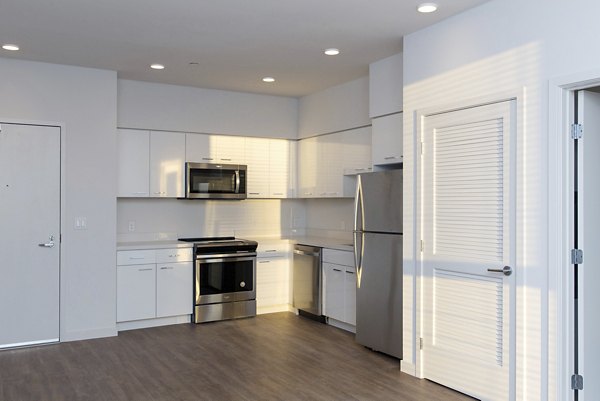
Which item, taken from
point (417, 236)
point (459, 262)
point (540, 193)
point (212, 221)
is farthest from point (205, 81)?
point (540, 193)

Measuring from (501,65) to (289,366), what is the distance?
9.54ft

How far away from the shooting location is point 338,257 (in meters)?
5.55

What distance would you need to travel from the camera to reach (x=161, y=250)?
5.72 m

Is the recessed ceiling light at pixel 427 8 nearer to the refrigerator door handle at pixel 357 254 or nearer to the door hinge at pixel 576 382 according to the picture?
the refrigerator door handle at pixel 357 254

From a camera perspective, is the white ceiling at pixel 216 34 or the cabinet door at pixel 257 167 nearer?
the white ceiling at pixel 216 34

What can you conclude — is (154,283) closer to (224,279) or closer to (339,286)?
(224,279)

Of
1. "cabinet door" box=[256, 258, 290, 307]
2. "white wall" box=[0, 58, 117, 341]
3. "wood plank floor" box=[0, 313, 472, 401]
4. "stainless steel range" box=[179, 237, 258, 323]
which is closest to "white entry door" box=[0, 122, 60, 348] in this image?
"white wall" box=[0, 58, 117, 341]

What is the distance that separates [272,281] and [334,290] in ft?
3.53

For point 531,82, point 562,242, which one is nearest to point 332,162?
point 531,82

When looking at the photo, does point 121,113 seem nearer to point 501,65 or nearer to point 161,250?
point 161,250

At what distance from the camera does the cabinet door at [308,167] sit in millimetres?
6582

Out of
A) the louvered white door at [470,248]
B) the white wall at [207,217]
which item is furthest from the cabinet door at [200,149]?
the louvered white door at [470,248]

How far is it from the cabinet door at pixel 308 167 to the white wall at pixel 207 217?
52 centimetres

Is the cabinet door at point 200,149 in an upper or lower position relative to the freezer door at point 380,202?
upper
